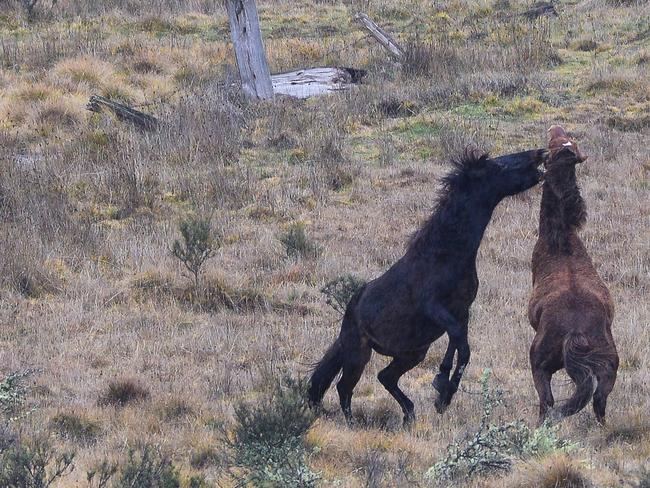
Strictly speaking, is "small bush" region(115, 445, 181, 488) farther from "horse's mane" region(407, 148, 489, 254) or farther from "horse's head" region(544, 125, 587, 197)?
"horse's head" region(544, 125, 587, 197)

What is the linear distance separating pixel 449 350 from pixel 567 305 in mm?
804

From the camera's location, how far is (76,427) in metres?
6.61

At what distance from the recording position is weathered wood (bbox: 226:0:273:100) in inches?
674

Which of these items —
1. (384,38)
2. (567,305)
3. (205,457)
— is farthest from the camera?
(384,38)

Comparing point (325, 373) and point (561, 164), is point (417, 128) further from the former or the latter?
point (325, 373)

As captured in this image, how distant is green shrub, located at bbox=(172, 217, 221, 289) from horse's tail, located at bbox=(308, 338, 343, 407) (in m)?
2.99

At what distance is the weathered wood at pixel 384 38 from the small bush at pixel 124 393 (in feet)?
42.1

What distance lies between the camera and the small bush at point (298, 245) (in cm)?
1069

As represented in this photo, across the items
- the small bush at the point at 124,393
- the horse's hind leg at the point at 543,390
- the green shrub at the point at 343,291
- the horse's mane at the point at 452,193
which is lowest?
the green shrub at the point at 343,291

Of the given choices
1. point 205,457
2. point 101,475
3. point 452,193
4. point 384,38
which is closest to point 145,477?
point 101,475

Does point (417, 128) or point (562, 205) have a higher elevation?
point (562, 205)

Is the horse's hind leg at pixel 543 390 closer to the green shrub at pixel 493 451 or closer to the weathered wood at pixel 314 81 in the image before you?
the green shrub at pixel 493 451

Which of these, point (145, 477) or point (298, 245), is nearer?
point (145, 477)

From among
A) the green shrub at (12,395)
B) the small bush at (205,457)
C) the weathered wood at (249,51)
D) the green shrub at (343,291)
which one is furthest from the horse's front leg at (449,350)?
the weathered wood at (249,51)
